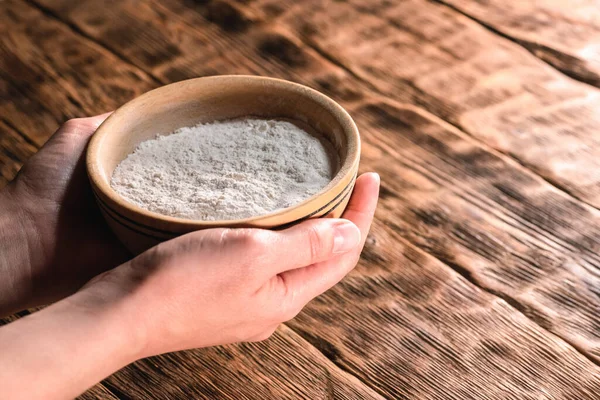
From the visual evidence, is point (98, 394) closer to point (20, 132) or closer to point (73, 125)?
point (73, 125)

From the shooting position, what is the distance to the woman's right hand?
545mm

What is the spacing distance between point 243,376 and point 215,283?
16cm

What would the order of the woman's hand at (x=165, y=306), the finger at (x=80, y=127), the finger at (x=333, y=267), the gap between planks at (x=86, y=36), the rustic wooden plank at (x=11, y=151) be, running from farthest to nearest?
the gap between planks at (x=86, y=36) < the rustic wooden plank at (x=11, y=151) < the finger at (x=80, y=127) < the finger at (x=333, y=267) < the woman's hand at (x=165, y=306)

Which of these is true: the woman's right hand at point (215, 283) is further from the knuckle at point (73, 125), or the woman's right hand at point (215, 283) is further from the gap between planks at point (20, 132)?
the gap between planks at point (20, 132)

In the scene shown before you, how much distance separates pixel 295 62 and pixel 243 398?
0.60 metres

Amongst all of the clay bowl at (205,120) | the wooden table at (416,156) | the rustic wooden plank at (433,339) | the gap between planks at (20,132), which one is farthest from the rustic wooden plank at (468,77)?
the gap between planks at (20,132)

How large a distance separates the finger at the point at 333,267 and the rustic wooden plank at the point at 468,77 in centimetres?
34

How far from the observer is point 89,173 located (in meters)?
0.61

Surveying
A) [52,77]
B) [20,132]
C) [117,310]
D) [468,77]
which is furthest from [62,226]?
[468,77]

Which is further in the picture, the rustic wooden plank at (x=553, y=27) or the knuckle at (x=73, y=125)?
the rustic wooden plank at (x=553, y=27)

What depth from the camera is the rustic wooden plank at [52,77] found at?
1013 mm

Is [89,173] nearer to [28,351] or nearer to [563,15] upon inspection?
[28,351]

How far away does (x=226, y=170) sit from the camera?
2.15ft

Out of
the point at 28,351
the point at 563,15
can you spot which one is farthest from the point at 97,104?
the point at 563,15
